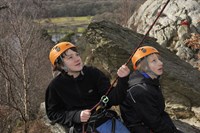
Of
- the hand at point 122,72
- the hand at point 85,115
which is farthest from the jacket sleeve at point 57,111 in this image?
the hand at point 122,72

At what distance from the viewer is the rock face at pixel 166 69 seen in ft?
23.5

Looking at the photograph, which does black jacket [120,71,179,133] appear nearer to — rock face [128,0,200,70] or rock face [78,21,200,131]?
rock face [78,21,200,131]

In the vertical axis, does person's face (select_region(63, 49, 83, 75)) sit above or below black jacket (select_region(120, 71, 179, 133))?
above

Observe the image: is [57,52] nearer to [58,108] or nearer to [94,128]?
[58,108]

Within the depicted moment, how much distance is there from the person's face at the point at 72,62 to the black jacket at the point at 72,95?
11 centimetres

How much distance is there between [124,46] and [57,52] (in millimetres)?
3771

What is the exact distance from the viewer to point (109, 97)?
12.9ft

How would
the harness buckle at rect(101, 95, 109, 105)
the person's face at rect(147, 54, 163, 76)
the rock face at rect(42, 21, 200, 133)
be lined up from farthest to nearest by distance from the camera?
the rock face at rect(42, 21, 200, 133) < the person's face at rect(147, 54, 163, 76) < the harness buckle at rect(101, 95, 109, 105)

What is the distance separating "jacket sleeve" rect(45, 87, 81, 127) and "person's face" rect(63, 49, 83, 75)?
0.38m

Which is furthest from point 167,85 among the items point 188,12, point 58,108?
point 188,12

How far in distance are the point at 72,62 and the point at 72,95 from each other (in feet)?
1.44

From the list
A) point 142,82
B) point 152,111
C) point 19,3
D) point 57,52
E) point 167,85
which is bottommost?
point 167,85

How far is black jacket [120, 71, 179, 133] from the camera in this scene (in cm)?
390

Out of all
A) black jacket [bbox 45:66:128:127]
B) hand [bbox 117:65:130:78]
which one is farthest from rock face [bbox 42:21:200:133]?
hand [bbox 117:65:130:78]
